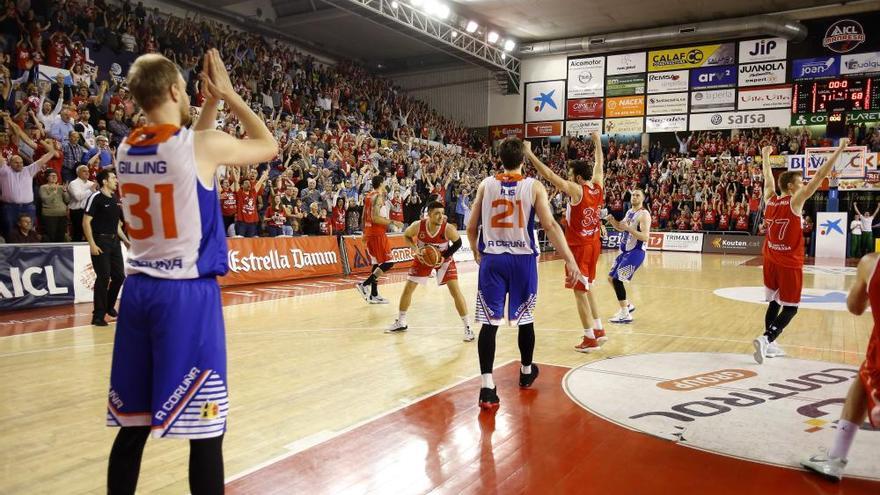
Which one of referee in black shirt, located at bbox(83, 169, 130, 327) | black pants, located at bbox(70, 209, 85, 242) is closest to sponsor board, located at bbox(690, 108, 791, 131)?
black pants, located at bbox(70, 209, 85, 242)

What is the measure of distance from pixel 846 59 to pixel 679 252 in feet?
36.2

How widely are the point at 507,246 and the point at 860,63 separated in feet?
90.7

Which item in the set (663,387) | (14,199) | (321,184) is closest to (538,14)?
(321,184)

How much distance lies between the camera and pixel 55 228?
10.9 m

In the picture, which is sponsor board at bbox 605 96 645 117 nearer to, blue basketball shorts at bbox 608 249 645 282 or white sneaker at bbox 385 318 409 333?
blue basketball shorts at bbox 608 249 645 282

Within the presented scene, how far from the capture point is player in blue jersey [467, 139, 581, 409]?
16.0ft

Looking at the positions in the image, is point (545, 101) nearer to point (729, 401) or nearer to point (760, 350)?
point (760, 350)

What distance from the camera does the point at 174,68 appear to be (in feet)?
7.44

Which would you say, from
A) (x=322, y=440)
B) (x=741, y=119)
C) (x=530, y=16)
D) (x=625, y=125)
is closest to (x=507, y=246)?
(x=322, y=440)

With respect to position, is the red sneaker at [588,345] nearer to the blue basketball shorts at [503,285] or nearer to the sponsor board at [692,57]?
the blue basketball shorts at [503,285]

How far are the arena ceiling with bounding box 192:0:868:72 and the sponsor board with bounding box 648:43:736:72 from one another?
5.15 feet

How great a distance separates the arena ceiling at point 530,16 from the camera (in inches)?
992

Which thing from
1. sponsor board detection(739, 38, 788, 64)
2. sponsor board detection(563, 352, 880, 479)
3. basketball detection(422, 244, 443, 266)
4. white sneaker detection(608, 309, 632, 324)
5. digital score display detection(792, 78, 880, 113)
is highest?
sponsor board detection(739, 38, 788, 64)

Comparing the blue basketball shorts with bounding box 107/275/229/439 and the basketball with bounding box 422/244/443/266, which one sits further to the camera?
the basketball with bounding box 422/244/443/266
